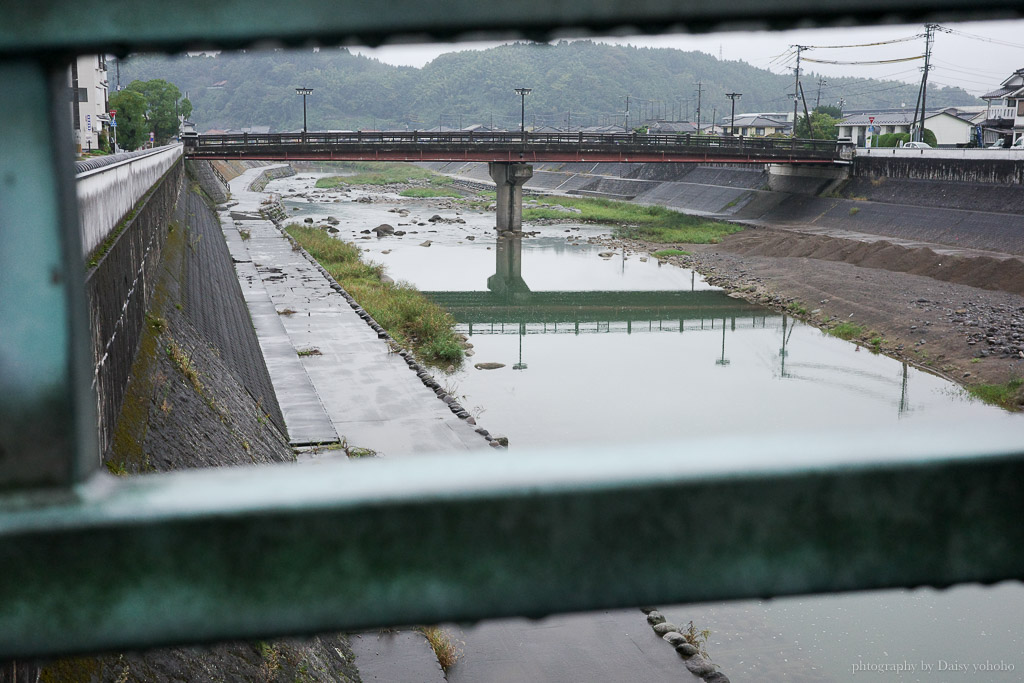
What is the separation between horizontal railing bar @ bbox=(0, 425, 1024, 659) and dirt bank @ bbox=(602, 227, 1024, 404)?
21.0m

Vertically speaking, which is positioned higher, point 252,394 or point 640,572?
point 640,572

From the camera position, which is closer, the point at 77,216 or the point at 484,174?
the point at 77,216

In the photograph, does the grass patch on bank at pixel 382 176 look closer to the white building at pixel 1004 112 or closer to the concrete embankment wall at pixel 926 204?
the white building at pixel 1004 112

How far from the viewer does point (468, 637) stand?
991 cm

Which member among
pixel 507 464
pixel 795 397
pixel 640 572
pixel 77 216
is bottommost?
pixel 795 397

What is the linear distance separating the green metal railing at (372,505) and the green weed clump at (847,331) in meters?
27.0

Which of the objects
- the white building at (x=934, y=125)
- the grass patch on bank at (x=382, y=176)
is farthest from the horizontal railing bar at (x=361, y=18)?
the grass patch on bank at (x=382, y=176)

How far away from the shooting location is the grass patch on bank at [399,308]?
22.9 metres

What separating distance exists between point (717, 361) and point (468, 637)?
50.3 ft

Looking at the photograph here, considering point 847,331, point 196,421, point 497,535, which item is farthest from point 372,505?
point 847,331

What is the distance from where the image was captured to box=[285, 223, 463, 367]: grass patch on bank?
22.9m

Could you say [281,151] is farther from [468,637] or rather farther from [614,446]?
[614,446]

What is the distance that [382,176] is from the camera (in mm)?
103188

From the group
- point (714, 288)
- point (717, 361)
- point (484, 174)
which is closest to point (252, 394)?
point (717, 361)
